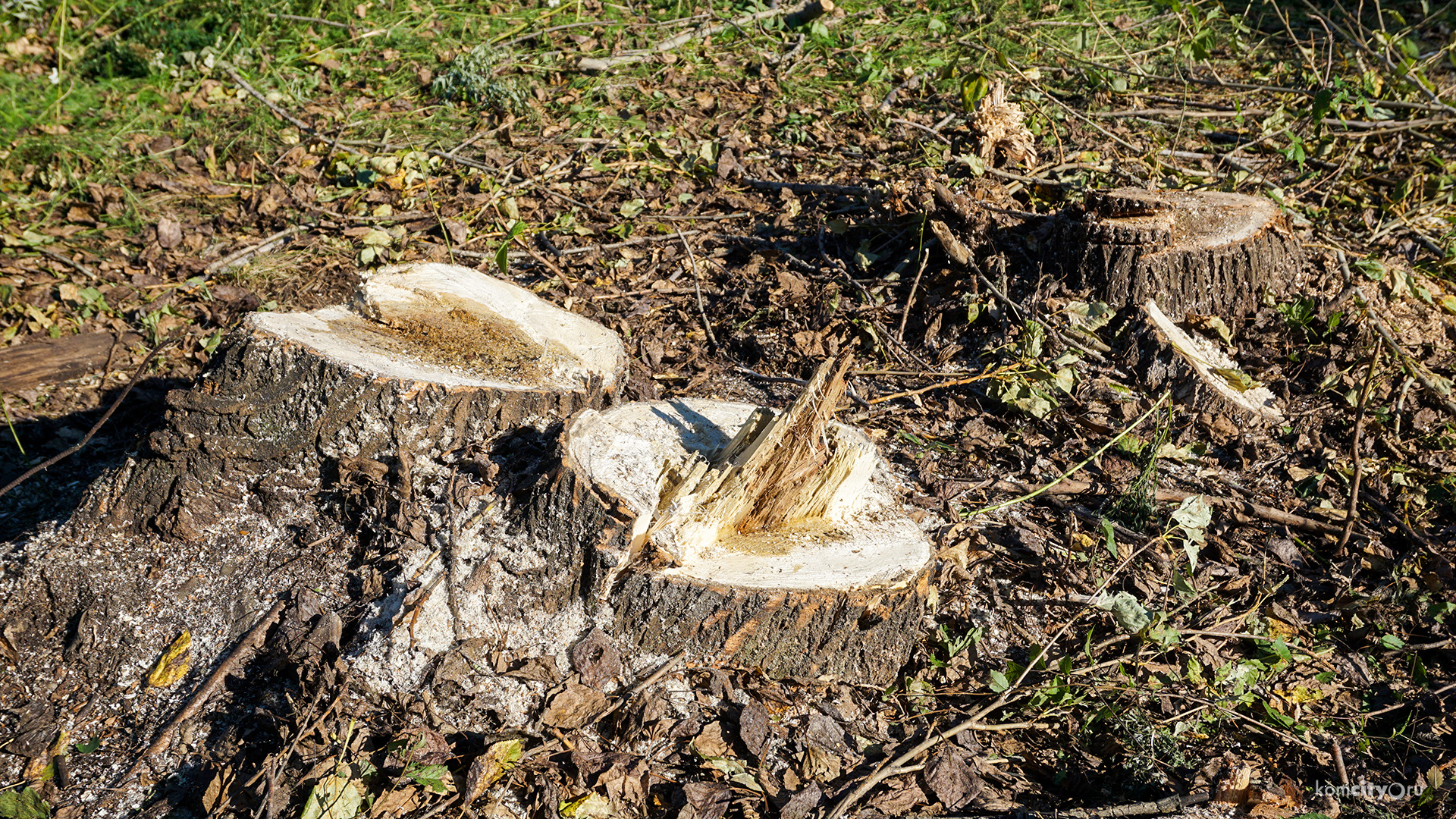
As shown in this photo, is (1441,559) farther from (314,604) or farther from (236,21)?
(236,21)

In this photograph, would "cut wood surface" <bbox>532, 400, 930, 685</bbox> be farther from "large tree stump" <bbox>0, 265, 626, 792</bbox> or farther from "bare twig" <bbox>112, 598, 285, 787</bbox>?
"bare twig" <bbox>112, 598, 285, 787</bbox>

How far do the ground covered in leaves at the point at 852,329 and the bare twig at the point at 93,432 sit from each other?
73 mm

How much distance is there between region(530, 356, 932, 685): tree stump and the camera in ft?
7.09

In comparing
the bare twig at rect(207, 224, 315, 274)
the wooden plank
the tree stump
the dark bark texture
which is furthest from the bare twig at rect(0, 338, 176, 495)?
the tree stump

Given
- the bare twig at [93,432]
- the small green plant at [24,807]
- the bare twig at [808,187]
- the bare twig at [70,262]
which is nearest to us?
the small green plant at [24,807]

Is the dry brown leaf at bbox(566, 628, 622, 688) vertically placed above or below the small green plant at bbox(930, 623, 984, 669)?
above

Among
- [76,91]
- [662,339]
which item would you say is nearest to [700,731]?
[662,339]

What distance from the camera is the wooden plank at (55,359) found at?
3.52 m

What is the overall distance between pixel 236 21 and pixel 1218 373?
619 centimetres

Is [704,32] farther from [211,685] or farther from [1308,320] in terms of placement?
[211,685]

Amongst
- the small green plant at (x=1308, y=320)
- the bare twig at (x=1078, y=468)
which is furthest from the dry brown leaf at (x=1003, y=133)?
the bare twig at (x=1078, y=468)

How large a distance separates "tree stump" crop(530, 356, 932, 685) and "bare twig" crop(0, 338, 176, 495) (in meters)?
1.56

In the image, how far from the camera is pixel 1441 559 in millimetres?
2818

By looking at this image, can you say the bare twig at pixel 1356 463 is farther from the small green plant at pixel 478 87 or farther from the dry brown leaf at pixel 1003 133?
the small green plant at pixel 478 87
